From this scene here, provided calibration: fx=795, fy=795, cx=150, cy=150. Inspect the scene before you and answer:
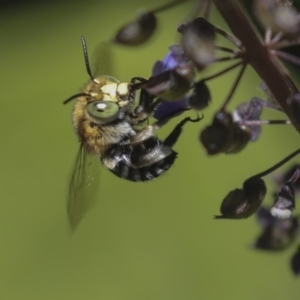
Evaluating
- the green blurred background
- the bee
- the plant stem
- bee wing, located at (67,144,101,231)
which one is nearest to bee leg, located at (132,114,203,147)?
the bee

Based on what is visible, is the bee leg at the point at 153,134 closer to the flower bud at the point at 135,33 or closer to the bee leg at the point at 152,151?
the bee leg at the point at 152,151

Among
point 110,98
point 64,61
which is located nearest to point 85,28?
point 64,61

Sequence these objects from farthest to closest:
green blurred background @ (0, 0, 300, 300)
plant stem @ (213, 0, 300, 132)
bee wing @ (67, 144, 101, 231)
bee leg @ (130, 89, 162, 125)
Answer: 1. green blurred background @ (0, 0, 300, 300)
2. bee wing @ (67, 144, 101, 231)
3. bee leg @ (130, 89, 162, 125)
4. plant stem @ (213, 0, 300, 132)

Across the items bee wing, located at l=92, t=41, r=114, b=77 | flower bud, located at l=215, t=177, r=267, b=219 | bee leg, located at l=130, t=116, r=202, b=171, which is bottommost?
flower bud, located at l=215, t=177, r=267, b=219

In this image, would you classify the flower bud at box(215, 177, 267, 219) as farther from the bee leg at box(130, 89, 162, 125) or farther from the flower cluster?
the bee leg at box(130, 89, 162, 125)

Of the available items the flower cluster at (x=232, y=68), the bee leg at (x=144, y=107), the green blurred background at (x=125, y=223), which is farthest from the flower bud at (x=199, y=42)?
the green blurred background at (x=125, y=223)

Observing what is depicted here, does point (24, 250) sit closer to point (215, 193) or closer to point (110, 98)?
point (215, 193)
